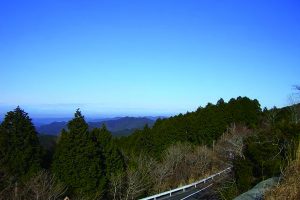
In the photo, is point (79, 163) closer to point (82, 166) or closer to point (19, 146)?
point (82, 166)

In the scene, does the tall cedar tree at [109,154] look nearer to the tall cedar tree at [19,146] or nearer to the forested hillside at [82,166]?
the forested hillside at [82,166]

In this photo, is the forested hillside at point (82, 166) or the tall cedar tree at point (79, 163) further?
the tall cedar tree at point (79, 163)

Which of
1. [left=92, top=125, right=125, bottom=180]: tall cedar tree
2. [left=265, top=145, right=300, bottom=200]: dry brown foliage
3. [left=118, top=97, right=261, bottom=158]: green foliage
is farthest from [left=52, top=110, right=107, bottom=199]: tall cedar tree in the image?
[left=265, top=145, right=300, bottom=200]: dry brown foliage

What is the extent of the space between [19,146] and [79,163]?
18.8ft

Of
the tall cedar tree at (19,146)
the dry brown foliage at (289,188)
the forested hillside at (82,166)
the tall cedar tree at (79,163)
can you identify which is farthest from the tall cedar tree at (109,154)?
the dry brown foliage at (289,188)

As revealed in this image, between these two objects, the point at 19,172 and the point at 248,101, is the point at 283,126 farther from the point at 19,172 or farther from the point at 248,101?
the point at 248,101

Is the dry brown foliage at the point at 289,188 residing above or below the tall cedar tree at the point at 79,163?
above

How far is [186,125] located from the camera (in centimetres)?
→ 7562

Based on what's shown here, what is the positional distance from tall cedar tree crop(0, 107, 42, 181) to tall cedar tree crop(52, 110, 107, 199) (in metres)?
2.33

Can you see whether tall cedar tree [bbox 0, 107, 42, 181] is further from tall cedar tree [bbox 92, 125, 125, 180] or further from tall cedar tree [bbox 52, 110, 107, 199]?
tall cedar tree [bbox 92, 125, 125, 180]

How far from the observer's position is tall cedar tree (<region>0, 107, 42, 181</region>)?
39.7 metres

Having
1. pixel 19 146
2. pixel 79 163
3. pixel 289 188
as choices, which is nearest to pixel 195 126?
pixel 79 163

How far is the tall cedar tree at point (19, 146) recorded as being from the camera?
3972cm

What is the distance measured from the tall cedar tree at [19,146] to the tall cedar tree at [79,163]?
233 cm
